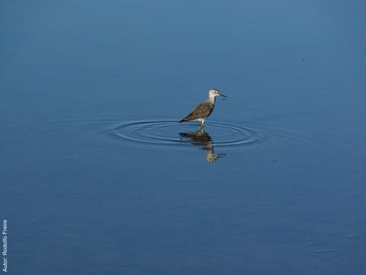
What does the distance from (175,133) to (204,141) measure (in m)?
0.60

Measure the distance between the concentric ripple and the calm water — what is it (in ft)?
0.16

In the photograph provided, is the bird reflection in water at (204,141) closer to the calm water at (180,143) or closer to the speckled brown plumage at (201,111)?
the calm water at (180,143)

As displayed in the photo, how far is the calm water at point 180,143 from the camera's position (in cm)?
791

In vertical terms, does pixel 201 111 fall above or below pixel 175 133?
above

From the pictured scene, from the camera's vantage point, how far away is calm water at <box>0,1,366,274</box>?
7910 mm

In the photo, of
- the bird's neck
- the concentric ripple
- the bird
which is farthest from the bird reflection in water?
the bird's neck

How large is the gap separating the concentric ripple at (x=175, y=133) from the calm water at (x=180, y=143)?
0.05m

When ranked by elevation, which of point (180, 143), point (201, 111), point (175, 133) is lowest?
point (180, 143)

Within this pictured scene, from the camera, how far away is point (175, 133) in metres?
12.5

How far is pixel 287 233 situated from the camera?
8.41m

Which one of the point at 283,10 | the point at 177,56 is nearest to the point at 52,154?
the point at 177,56

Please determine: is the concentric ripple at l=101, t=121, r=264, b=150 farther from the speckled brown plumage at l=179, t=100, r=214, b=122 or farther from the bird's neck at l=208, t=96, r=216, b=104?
the bird's neck at l=208, t=96, r=216, b=104

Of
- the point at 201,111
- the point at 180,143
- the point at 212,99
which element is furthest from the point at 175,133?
the point at 212,99

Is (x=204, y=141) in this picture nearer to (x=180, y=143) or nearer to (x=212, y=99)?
(x=180, y=143)
